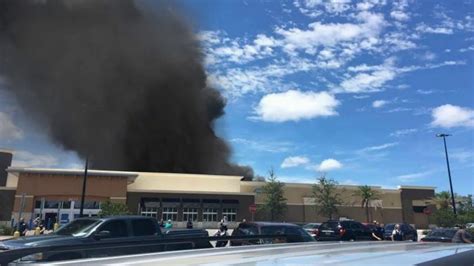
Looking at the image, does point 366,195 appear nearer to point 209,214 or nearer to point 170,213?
point 209,214

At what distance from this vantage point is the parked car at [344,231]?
22109 millimetres

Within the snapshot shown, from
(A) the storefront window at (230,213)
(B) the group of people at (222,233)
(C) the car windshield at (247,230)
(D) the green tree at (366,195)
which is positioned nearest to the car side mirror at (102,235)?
(B) the group of people at (222,233)

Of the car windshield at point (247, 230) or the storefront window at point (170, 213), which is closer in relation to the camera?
the car windshield at point (247, 230)

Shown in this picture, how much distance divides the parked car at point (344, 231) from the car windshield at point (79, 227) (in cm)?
1434

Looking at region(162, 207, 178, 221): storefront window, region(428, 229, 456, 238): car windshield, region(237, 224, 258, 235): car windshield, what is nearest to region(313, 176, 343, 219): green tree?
A: region(162, 207, 178, 221): storefront window

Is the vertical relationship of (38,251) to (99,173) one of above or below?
below

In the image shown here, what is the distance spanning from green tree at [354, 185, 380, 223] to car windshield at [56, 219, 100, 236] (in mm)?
59293

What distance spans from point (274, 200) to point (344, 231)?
122 ft

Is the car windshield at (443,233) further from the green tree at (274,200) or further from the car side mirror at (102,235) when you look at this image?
the green tree at (274,200)

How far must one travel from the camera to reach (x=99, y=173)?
53.1 meters

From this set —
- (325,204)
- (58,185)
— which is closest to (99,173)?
(58,185)

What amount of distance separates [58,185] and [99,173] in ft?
15.8

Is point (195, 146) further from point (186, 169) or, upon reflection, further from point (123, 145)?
point (123, 145)

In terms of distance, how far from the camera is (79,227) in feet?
33.9
